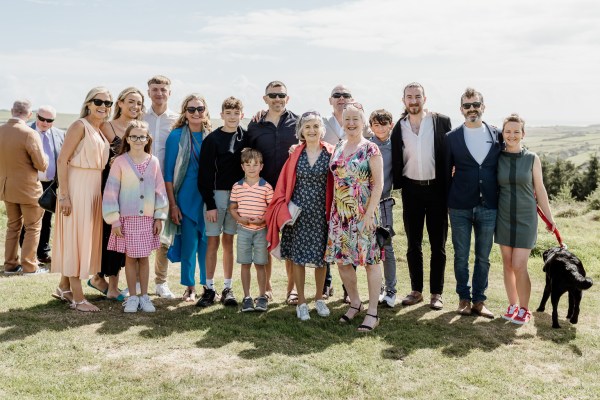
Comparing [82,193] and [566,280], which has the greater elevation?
[82,193]

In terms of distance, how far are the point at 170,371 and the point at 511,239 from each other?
4.11 m

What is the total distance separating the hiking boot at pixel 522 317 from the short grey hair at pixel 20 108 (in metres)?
8.04

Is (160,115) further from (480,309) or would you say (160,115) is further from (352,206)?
(480,309)

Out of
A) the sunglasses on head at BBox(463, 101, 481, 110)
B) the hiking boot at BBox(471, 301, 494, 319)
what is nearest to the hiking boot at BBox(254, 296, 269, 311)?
the hiking boot at BBox(471, 301, 494, 319)

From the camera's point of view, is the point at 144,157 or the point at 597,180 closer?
the point at 144,157

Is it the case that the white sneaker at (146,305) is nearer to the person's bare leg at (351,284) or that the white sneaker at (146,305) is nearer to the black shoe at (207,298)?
the black shoe at (207,298)

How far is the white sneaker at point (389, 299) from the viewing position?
7.12 metres

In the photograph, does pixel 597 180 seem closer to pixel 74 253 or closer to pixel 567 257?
pixel 567 257

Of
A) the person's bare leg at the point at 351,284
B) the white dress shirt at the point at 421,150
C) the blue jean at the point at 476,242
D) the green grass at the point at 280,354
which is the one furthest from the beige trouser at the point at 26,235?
the blue jean at the point at 476,242

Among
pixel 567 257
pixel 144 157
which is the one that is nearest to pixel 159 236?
pixel 144 157

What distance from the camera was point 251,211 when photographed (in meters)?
6.52

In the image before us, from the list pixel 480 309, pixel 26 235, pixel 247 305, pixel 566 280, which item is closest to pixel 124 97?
pixel 247 305

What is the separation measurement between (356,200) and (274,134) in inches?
57.5

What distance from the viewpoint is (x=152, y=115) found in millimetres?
7152
